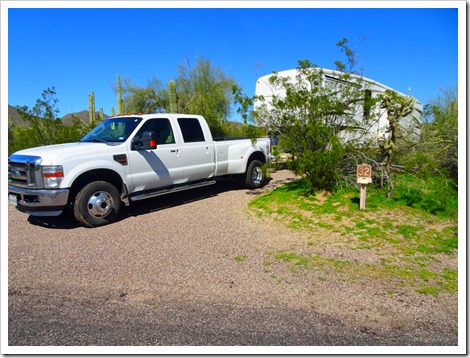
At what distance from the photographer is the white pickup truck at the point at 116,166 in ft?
20.0

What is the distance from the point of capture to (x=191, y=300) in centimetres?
373

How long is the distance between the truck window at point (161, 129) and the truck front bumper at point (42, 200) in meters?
2.14

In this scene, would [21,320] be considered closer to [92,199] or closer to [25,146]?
A: [92,199]

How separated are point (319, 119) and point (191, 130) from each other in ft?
9.46

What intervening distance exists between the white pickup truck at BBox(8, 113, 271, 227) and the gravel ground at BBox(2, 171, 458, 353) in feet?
2.35

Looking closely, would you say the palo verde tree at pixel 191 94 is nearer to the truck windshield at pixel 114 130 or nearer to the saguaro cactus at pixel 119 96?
the saguaro cactus at pixel 119 96

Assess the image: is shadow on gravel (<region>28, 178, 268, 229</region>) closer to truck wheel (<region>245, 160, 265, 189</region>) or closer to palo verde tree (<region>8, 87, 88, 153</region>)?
truck wheel (<region>245, 160, 265, 189</region>)

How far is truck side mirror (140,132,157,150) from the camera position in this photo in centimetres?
699

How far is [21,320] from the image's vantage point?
3.47m

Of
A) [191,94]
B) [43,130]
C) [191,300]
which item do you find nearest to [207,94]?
[191,94]

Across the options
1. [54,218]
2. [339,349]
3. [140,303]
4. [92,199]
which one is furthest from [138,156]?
[339,349]

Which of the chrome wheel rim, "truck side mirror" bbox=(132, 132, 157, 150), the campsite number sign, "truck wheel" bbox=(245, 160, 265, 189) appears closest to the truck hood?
"truck side mirror" bbox=(132, 132, 157, 150)

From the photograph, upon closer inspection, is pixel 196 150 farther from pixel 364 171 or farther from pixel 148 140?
pixel 364 171

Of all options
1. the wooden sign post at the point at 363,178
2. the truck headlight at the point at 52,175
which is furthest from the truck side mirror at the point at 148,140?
the wooden sign post at the point at 363,178
